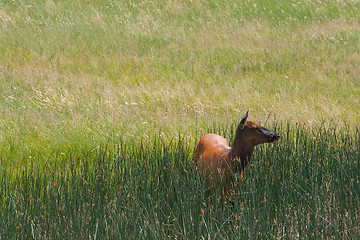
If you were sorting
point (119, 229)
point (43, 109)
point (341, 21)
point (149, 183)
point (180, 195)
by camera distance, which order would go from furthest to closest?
point (341, 21) → point (43, 109) → point (149, 183) → point (180, 195) → point (119, 229)

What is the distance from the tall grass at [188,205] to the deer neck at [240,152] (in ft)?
0.69

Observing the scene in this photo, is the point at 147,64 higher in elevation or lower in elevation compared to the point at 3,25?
lower

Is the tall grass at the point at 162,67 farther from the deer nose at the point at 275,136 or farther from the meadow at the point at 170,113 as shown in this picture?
the deer nose at the point at 275,136

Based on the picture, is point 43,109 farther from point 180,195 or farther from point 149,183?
point 180,195

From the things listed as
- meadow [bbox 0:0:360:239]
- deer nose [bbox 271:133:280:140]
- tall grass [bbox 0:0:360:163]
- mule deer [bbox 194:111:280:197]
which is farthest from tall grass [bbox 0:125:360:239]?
tall grass [bbox 0:0:360:163]

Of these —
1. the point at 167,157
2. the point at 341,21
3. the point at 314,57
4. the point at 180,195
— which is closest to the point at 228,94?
the point at 314,57

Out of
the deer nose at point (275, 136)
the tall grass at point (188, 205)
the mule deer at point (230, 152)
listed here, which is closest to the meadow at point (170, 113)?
the tall grass at point (188, 205)

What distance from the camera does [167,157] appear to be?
5.70 meters

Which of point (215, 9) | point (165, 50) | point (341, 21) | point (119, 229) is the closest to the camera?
point (119, 229)

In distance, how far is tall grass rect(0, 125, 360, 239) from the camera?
4371mm

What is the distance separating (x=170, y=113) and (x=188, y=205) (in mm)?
4702

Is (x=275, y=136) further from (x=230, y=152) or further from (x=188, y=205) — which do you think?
(x=188, y=205)

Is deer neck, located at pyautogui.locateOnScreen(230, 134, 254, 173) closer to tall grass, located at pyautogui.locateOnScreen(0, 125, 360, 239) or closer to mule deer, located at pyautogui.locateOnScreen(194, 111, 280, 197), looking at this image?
mule deer, located at pyautogui.locateOnScreen(194, 111, 280, 197)

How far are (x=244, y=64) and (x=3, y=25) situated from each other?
836 cm
